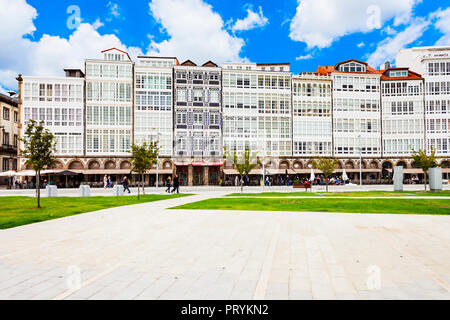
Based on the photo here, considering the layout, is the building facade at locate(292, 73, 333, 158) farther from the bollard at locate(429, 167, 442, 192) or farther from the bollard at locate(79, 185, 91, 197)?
the bollard at locate(79, 185, 91, 197)

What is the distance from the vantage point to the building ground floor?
44688mm

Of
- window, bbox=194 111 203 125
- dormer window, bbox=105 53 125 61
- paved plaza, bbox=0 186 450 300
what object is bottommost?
paved plaza, bbox=0 186 450 300

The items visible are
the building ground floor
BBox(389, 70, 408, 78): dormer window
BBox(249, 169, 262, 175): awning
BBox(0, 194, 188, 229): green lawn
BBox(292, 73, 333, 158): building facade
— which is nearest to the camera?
BBox(0, 194, 188, 229): green lawn

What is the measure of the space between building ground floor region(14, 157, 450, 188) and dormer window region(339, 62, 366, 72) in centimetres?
1751

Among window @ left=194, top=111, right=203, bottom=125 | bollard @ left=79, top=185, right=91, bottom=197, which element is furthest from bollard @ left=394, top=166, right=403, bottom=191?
window @ left=194, top=111, right=203, bottom=125

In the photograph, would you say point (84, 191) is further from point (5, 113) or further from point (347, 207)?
point (5, 113)

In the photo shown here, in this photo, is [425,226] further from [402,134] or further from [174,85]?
[402,134]

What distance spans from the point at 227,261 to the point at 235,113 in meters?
46.2

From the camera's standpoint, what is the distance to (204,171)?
4878 cm

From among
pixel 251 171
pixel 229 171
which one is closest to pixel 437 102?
pixel 251 171

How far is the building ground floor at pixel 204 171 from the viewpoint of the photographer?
4469cm

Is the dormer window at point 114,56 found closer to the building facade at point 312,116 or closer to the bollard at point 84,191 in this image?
the building facade at point 312,116

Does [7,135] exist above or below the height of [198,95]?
below

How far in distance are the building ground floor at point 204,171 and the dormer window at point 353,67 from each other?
17.5 meters
